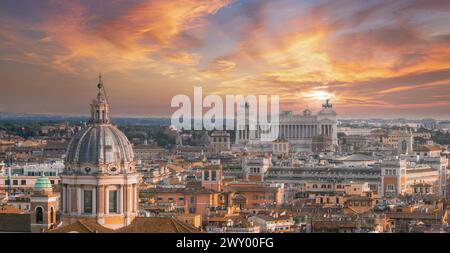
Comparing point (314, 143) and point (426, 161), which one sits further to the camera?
point (314, 143)

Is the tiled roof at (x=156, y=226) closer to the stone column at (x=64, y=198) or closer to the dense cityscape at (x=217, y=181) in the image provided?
the dense cityscape at (x=217, y=181)

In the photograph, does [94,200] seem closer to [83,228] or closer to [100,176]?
[100,176]

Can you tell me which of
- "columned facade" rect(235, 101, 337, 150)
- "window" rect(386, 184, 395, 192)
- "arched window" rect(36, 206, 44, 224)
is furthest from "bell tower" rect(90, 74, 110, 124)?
"columned facade" rect(235, 101, 337, 150)

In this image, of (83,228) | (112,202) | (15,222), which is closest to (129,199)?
(112,202)

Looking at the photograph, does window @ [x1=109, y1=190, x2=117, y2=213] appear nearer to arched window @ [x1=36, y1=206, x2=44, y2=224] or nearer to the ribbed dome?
the ribbed dome
